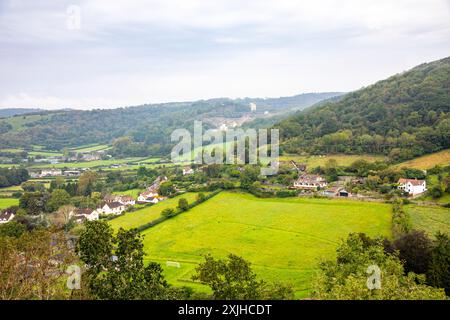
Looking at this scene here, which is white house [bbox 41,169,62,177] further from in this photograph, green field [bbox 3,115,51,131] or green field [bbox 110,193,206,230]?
green field [bbox 3,115,51,131]

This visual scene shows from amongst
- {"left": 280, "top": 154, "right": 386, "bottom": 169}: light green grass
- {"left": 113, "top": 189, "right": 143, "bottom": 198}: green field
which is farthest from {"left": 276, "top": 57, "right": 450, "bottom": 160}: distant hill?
{"left": 113, "top": 189, "right": 143, "bottom": 198}: green field

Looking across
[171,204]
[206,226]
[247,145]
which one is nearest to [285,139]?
[247,145]

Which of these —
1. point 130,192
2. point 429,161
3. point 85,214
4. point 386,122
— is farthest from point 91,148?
point 429,161

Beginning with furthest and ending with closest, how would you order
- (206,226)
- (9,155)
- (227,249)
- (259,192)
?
1. (9,155)
2. (259,192)
3. (206,226)
4. (227,249)

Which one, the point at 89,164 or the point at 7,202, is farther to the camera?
the point at 89,164

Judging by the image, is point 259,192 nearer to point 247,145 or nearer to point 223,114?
point 247,145

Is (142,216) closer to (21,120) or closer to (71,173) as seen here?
(71,173)

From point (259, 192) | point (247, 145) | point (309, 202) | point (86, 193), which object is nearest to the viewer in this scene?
point (309, 202)
